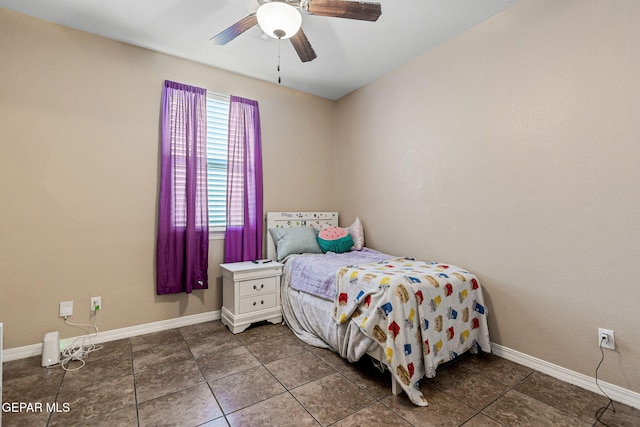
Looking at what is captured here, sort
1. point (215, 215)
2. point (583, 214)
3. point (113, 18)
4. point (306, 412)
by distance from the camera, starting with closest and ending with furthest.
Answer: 1. point (306, 412)
2. point (583, 214)
3. point (113, 18)
4. point (215, 215)

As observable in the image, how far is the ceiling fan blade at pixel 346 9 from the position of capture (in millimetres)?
1722

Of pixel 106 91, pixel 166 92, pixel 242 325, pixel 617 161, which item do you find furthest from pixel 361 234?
pixel 106 91

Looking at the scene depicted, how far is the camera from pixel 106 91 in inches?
99.3

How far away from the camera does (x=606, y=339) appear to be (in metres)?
1.76

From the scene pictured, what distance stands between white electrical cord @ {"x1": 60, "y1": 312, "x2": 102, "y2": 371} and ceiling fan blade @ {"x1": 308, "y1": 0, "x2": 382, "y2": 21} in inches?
112

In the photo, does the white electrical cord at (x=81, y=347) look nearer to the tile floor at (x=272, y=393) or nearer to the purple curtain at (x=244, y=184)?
the tile floor at (x=272, y=393)

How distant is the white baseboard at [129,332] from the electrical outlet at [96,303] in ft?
0.69

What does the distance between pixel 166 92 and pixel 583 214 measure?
336 cm

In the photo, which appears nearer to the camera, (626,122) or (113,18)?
(626,122)

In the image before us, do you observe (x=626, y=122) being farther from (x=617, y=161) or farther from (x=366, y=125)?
(x=366, y=125)

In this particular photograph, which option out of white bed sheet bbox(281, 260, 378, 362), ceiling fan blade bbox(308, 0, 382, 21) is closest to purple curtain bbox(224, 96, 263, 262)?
white bed sheet bbox(281, 260, 378, 362)

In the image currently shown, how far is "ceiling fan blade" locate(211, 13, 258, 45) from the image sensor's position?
1.89m

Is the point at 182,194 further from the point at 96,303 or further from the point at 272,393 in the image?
the point at 272,393

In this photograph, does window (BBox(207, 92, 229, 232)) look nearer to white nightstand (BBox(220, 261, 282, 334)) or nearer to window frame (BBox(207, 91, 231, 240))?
window frame (BBox(207, 91, 231, 240))
